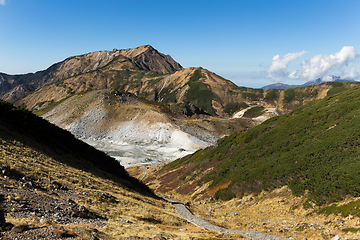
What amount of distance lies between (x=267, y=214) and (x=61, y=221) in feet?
77.8

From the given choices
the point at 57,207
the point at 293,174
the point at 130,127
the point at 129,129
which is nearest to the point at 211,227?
the point at 293,174

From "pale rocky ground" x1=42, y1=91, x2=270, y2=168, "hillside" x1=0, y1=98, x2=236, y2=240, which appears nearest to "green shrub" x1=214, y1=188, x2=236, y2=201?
"hillside" x1=0, y1=98, x2=236, y2=240

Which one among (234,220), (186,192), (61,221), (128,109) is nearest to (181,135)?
(128,109)

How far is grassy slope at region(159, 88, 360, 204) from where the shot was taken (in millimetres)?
25917

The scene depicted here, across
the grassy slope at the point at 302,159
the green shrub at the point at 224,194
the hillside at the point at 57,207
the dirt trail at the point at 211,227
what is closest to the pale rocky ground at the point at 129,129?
the grassy slope at the point at 302,159

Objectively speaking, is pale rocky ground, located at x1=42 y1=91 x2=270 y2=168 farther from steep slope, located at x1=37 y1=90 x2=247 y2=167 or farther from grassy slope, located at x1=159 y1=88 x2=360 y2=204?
grassy slope, located at x1=159 y1=88 x2=360 y2=204

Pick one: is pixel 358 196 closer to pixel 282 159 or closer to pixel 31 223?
pixel 282 159

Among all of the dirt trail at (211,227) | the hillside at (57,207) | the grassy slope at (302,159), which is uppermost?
the grassy slope at (302,159)

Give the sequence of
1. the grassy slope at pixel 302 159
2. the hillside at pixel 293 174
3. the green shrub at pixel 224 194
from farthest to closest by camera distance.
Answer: the green shrub at pixel 224 194, the grassy slope at pixel 302 159, the hillside at pixel 293 174

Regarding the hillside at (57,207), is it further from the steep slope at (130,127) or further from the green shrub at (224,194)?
the steep slope at (130,127)

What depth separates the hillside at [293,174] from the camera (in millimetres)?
23250

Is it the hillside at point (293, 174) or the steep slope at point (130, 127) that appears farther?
the steep slope at point (130, 127)

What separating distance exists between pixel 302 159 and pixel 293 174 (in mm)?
3282

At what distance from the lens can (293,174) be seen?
3238cm
